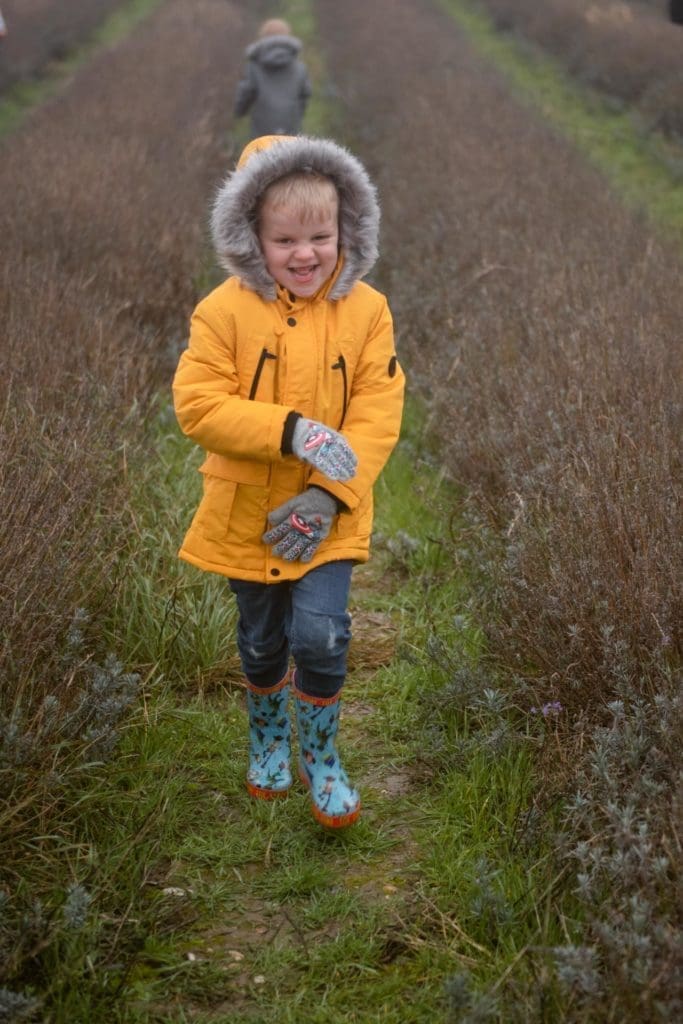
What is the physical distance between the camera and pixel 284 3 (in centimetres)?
2853

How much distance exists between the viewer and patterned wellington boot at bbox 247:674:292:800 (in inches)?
119

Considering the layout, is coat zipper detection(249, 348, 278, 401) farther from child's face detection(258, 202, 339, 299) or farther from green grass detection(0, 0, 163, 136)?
green grass detection(0, 0, 163, 136)

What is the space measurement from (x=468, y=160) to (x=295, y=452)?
7114mm

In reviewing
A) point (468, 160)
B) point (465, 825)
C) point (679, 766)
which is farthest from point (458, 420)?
point (468, 160)

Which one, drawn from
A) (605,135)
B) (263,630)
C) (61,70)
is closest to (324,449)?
(263,630)

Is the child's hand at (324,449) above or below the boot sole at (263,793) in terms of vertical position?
above

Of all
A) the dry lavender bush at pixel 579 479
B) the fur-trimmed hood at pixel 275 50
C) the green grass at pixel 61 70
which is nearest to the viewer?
the dry lavender bush at pixel 579 479

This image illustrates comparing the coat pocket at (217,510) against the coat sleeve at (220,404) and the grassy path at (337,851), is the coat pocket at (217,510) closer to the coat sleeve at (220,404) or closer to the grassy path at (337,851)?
the coat sleeve at (220,404)

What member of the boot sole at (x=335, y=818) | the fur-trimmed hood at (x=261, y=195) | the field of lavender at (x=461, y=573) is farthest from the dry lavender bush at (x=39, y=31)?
the boot sole at (x=335, y=818)

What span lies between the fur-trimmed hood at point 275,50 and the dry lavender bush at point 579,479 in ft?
6.18

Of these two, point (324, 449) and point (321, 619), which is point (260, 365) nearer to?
point (324, 449)

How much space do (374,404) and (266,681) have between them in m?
0.77

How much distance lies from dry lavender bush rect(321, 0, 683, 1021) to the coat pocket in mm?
861

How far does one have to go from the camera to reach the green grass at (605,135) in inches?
420
